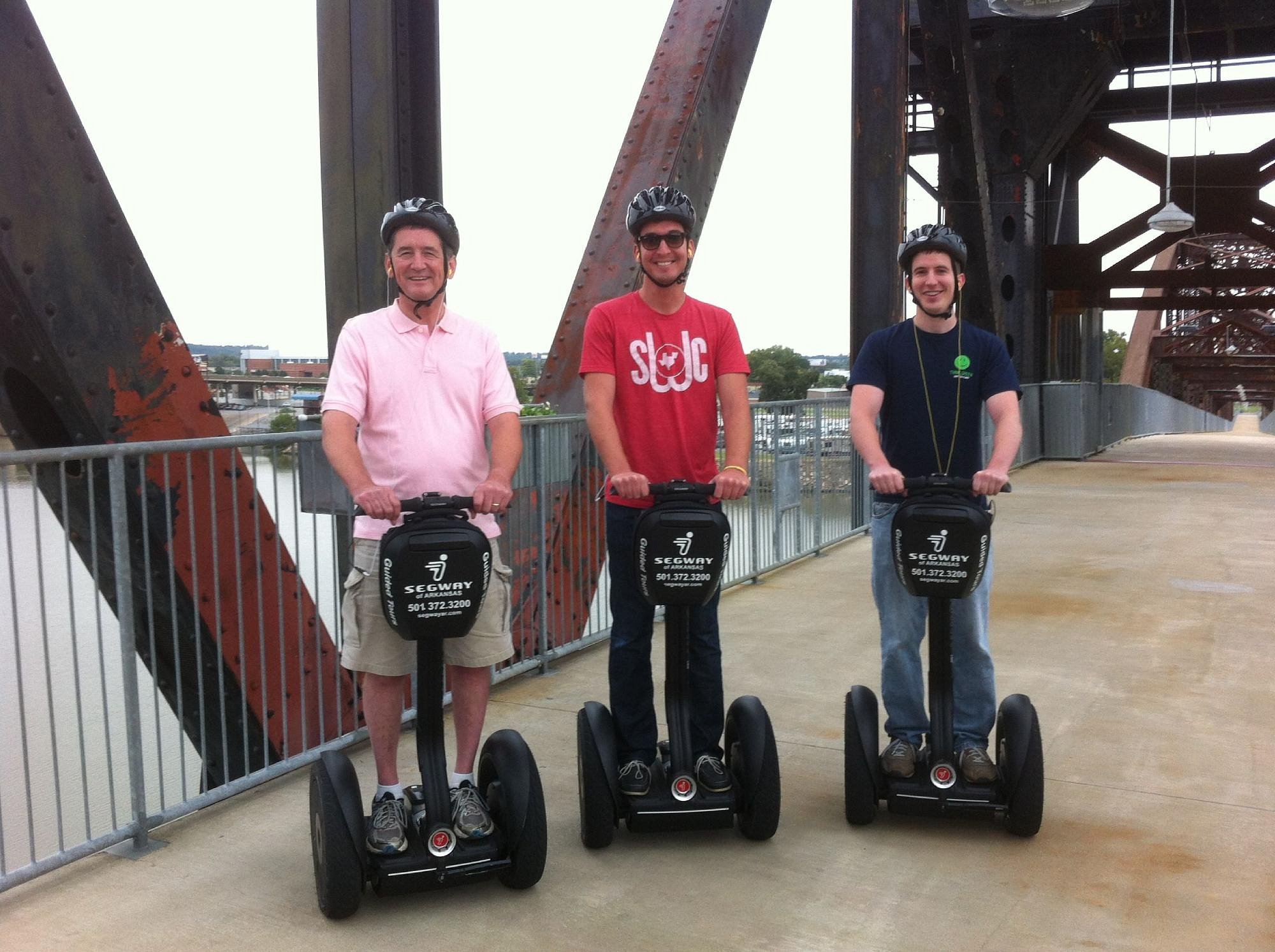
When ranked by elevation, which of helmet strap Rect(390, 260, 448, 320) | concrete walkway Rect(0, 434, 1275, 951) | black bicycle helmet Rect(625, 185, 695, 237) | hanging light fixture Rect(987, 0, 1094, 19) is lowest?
concrete walkway Rect(0, 434, 1275, 951)

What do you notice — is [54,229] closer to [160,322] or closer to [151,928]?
[160,322]

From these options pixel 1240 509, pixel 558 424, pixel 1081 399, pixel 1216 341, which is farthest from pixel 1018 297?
pixel 1216 341

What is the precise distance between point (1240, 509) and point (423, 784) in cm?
1220

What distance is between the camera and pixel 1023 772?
3.55m

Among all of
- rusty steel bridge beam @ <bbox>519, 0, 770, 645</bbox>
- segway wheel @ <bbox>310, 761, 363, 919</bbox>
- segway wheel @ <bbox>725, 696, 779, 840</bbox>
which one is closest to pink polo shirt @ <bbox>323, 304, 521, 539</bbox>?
segway wheel @ <bbox>310, 761, 363, 919</bbox>

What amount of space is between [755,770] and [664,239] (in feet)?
5.32

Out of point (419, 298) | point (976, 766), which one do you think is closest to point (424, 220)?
point (419, 298)

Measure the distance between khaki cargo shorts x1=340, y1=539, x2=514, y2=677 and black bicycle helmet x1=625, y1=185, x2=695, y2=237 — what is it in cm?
106

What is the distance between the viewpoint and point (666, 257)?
3473 mm

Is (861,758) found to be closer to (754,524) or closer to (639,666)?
(639,666)

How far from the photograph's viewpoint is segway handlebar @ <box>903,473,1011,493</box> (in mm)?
3441

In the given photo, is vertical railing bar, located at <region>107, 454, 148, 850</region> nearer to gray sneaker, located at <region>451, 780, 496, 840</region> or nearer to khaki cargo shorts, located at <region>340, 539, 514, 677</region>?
khaki cargo shorts, located at <region>340, 539, 514, 677</region>

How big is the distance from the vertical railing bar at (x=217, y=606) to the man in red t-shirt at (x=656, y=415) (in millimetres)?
1324

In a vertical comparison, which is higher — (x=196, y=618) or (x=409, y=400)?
(x=409, y=400)
